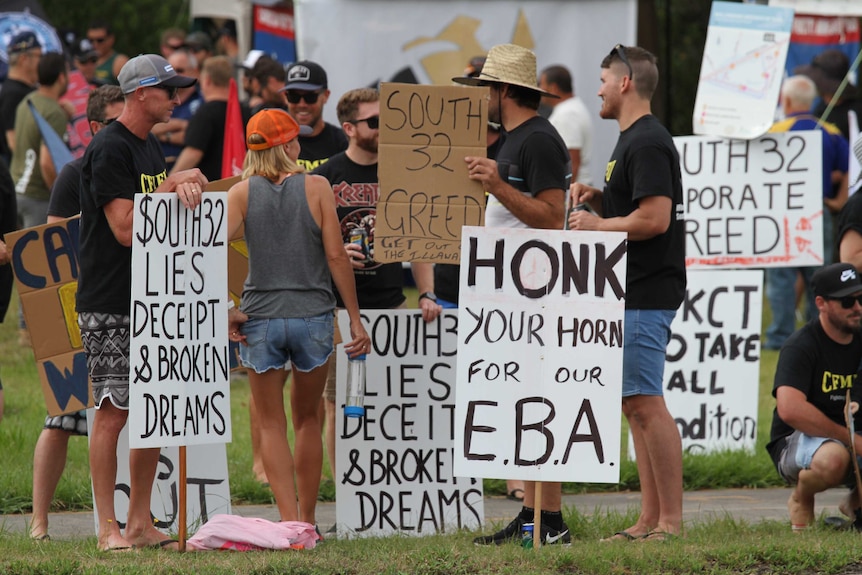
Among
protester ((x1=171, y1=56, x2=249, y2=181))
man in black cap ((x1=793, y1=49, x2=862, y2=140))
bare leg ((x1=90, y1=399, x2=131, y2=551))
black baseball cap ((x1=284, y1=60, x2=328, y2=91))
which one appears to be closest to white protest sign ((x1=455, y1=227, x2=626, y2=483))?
bare leg ((x1=90, y1=399, x2=131, y2=551))

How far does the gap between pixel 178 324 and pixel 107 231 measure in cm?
53

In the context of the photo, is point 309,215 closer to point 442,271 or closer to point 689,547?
point 442,271

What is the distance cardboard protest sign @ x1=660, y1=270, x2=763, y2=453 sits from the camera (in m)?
9.04

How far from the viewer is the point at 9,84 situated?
42.4ft

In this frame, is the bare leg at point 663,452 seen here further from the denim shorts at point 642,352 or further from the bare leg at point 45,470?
the bare leg at point 45,470

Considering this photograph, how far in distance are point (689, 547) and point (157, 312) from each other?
2.54 m

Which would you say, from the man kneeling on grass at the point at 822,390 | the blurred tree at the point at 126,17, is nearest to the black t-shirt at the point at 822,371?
the man kneeling on grass at the point at 822,390

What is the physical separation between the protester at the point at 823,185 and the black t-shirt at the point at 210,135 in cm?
444

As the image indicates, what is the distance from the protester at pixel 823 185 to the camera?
11555 mm

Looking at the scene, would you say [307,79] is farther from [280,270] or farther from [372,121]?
[280,270]

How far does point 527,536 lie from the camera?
6.30 m

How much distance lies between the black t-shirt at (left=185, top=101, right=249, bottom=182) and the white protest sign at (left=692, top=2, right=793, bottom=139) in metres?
3.25

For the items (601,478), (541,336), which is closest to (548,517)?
(601,478)

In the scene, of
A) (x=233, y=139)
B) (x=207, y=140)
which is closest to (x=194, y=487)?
(x=233, y=139)
